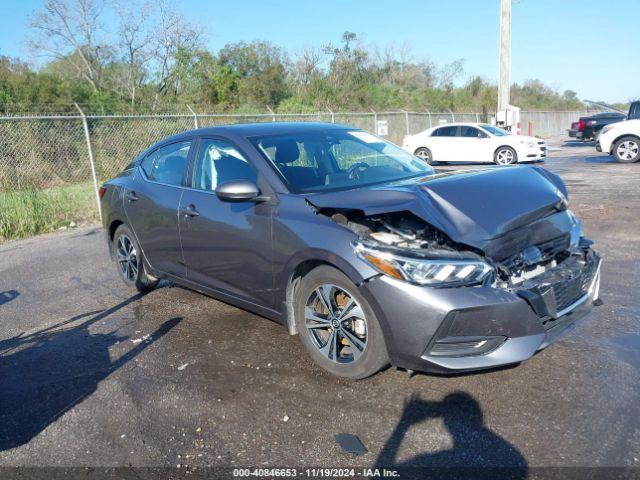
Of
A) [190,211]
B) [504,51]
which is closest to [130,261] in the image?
[190,211]

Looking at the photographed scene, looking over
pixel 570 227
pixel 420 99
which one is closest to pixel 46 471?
pixel 570 227

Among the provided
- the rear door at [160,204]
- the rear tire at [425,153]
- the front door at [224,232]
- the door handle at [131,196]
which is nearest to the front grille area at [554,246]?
the front door at [224,232]

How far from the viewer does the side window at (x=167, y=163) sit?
5.07 m

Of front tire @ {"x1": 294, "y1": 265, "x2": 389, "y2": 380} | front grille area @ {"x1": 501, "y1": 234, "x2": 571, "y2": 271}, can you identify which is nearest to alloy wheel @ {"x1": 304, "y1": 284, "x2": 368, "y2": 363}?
front tire @ {"x1": 294, "y1": 265, "x2": 389, "y2": 380}

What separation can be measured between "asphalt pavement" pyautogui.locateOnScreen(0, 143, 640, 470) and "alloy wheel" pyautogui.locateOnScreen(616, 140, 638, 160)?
1339 cm

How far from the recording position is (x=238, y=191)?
3982 mm

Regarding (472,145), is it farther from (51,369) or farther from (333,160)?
(51,369)

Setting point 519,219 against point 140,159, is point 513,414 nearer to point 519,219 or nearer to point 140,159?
point 519,219

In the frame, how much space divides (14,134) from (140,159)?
6.86m

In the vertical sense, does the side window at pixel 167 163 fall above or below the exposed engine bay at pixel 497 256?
above

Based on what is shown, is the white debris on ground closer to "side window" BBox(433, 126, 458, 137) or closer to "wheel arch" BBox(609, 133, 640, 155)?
"side window" BBox(433, 126, 458, 137)

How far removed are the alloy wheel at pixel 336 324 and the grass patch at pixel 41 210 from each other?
301 inches

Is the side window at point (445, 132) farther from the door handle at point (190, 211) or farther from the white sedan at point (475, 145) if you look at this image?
the door handle at point (190, 211)

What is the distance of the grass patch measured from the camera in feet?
31.8
